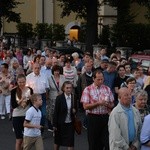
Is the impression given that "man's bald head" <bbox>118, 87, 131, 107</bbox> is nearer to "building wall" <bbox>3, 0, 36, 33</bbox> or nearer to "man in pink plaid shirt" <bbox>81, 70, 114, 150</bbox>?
"man in pink plaid shirt" <bbox>81, 70, 114, 150</bbox>

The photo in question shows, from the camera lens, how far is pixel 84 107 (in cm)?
970

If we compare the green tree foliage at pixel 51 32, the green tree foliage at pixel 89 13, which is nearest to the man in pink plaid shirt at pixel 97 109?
the green tree foliage at pixel 89 13

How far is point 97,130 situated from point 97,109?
0.38 m

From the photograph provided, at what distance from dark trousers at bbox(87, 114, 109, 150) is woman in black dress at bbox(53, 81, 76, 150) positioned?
1.85ft

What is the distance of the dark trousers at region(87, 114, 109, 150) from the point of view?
31.7 feet

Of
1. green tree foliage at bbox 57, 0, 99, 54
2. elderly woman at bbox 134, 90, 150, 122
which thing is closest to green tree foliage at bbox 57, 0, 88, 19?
green tree foliage at bbox 57, 0, 99, 54

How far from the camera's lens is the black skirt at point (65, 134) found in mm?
10180

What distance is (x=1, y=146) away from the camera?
11.7m

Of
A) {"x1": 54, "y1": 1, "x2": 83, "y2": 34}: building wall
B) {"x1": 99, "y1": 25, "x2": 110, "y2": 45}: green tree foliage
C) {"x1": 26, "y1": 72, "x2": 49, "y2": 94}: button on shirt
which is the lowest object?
{"x1": 26, "y1": 72, "x2": 49, "y2": 94}: button on shirt

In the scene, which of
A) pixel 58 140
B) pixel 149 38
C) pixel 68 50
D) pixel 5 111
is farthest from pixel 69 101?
pixel 149 38

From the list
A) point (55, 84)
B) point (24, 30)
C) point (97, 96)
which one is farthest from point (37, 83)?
point (24, 30)

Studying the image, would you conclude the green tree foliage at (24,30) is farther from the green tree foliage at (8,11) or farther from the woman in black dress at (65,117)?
the woman in black dress at (65,117)

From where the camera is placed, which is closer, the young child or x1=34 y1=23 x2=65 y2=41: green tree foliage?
the young child

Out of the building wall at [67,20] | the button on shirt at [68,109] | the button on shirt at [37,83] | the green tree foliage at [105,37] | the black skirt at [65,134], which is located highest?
the building wall at [67,20]
